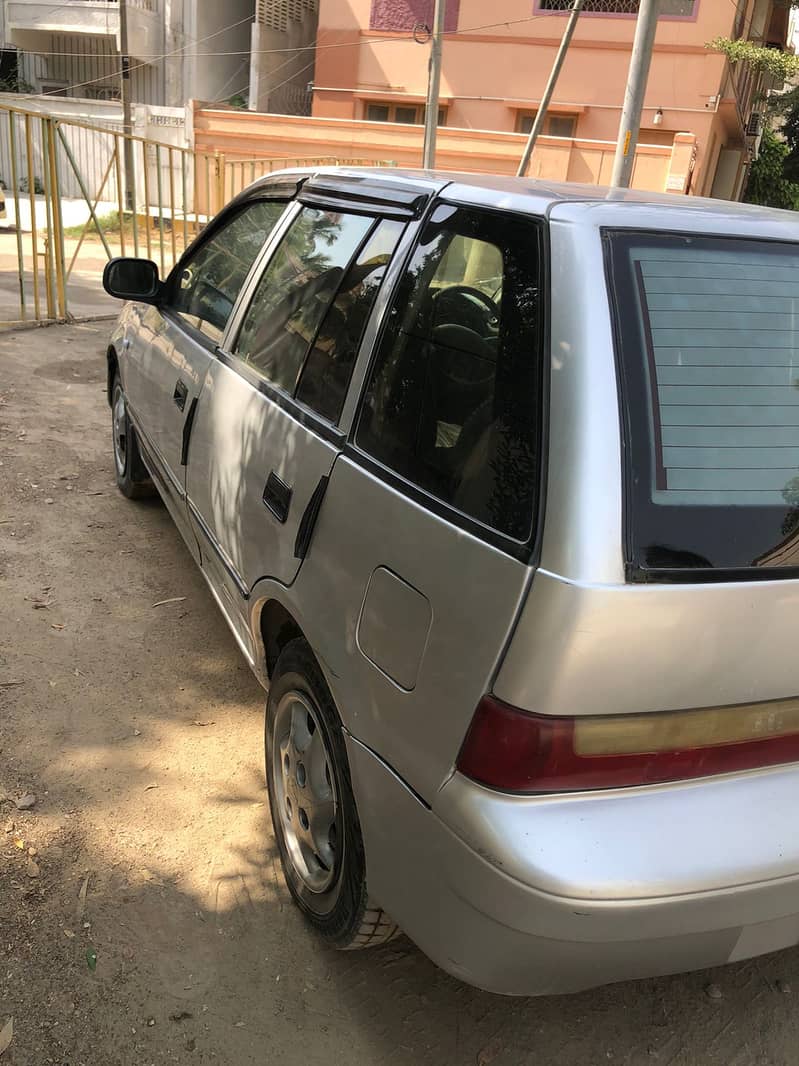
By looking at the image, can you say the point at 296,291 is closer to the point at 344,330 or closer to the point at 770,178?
the point at 344,330

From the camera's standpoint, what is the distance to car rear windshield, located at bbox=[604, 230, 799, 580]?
4.77ft

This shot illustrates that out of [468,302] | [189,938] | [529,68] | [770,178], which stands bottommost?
[189,938]

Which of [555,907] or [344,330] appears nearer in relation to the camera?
[555,907]

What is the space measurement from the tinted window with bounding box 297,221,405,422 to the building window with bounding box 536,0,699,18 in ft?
79.6

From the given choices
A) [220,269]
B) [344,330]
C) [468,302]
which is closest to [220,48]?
[220,269]

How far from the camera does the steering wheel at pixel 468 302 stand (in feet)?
5.61

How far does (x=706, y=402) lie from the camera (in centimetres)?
156

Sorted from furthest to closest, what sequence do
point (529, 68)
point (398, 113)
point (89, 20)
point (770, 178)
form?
point (770, 178) → point (89, 20) → point (398, 113) → point (529, 68)

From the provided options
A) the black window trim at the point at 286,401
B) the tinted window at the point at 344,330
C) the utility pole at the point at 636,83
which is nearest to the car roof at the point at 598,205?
the tinted window at the point at 344,330

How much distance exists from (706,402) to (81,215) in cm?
2372

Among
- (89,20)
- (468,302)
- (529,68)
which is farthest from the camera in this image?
(89,20)

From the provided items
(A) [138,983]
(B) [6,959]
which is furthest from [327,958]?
(B) [6,959]

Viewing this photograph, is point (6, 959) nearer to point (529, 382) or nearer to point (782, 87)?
point (529, 382)

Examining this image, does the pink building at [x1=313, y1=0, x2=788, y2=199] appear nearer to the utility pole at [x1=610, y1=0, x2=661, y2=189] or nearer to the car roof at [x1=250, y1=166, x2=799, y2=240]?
the utility pole at [x1=610, y1=0, x2=661, y2=189]
